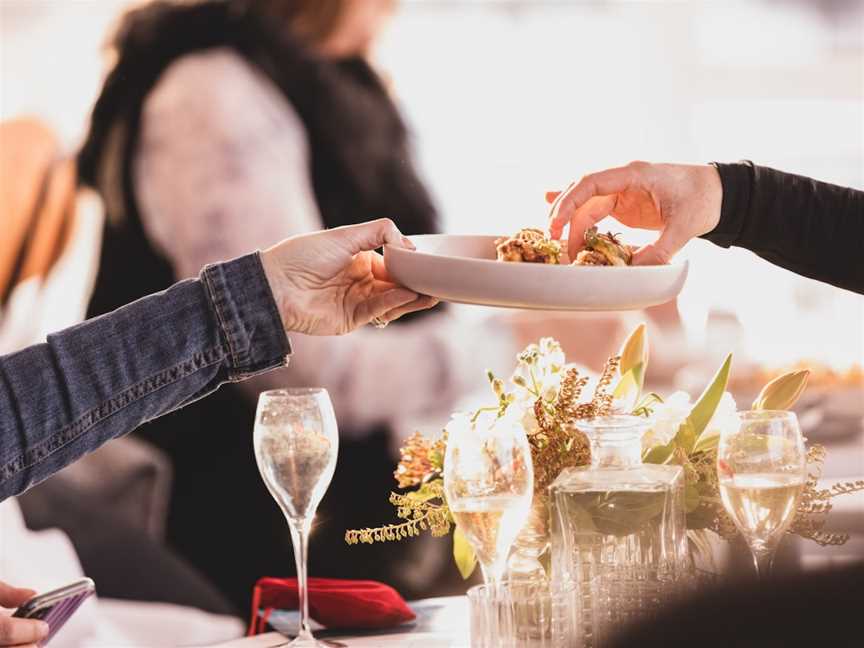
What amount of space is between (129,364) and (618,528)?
20.0 inches

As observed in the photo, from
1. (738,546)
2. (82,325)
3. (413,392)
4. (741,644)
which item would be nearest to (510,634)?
(738,546)

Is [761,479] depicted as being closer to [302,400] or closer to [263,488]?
[302,400]

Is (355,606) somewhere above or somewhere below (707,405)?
below

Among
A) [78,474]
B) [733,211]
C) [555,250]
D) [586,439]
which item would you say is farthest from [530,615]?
[78,474]

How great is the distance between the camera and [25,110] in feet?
11.1

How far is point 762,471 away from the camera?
1.08 metres

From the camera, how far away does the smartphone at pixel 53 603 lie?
1197 mm

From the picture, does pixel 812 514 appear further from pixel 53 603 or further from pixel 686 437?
pixel 53 603

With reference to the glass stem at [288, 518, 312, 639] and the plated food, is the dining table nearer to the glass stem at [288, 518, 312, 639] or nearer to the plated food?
the glass stem at [288, 518, 312, 639]

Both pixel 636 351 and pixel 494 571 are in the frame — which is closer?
pixel 494 571

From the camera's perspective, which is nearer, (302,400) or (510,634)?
(510,634)

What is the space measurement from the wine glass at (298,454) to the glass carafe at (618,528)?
0.86 feet

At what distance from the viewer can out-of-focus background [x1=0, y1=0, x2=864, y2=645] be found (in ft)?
11.1

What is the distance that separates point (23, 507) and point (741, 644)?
311 centimetres
